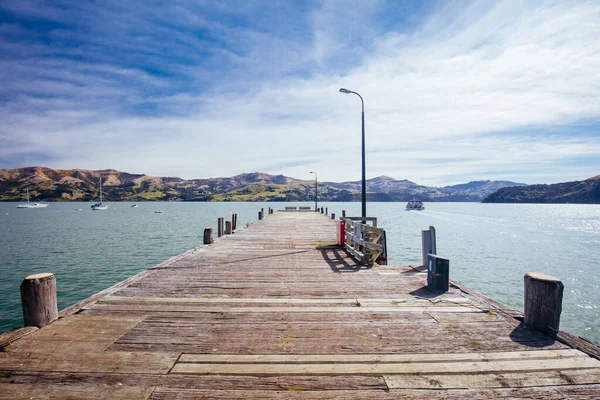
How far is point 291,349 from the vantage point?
4.39 m

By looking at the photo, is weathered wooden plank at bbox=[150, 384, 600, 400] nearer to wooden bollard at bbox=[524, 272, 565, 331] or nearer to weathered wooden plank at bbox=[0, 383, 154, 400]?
weathered wooden plank at bbox=[0, 383, 154, 400]

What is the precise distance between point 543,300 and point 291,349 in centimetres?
410

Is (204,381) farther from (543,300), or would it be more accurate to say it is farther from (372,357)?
(543,300)

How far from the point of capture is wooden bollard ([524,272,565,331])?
4.77 metres

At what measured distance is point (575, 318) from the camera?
1388cm

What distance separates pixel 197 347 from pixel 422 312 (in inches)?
162

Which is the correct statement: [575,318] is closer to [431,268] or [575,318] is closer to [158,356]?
[431,268]

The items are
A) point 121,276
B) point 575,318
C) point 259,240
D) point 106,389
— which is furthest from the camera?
point 121,276

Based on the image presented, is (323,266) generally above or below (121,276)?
above

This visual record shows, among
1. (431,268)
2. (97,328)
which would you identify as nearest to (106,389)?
(97,328)

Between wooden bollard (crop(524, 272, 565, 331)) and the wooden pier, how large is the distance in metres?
0.20

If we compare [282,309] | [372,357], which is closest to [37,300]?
[282,309]

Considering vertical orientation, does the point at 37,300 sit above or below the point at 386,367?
above

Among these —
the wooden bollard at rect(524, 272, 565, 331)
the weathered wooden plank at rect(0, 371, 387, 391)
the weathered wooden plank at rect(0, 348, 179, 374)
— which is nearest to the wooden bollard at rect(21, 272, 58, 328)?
the weathered wooden plank at rect(0, 348, 179, 374)
